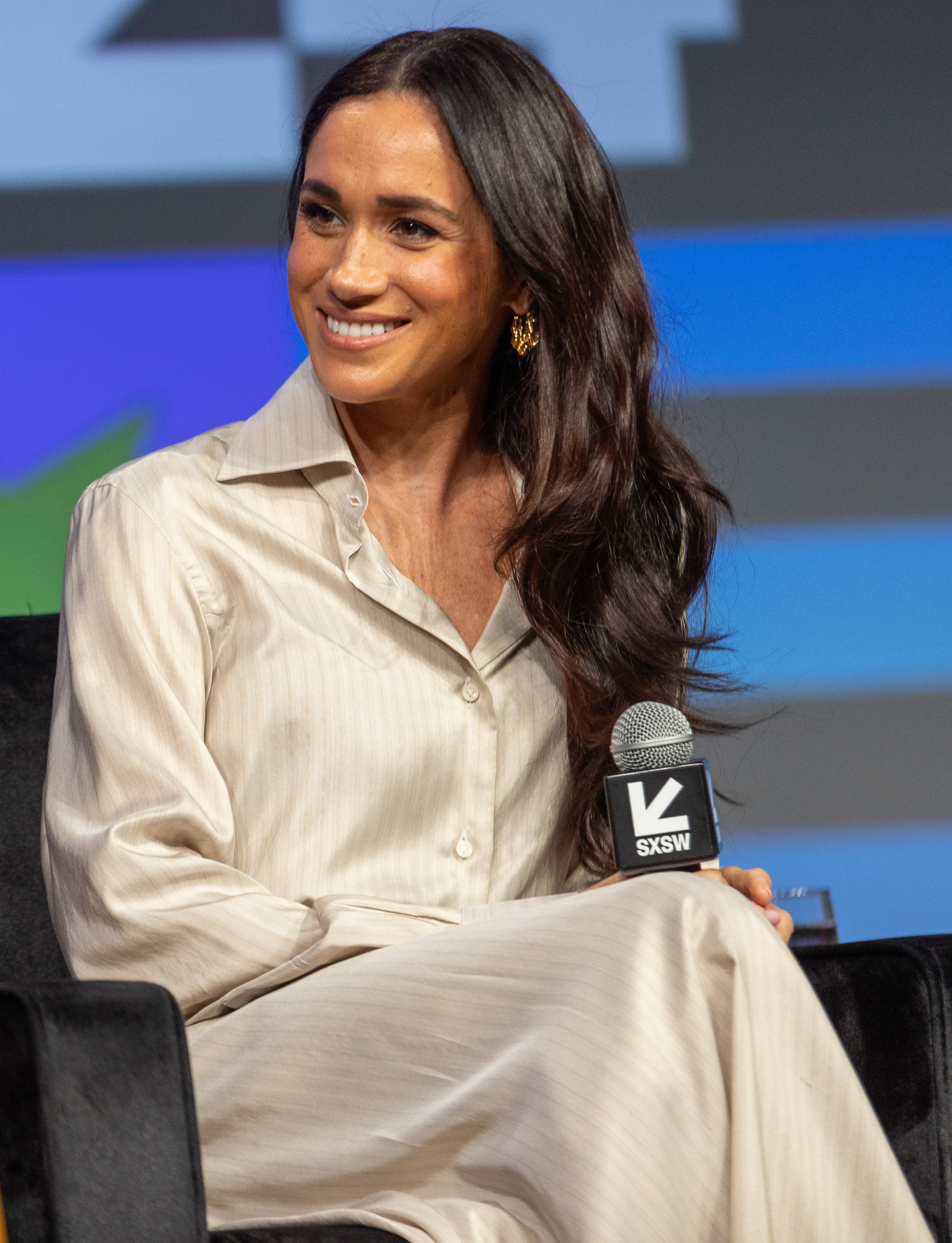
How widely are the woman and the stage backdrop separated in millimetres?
1001

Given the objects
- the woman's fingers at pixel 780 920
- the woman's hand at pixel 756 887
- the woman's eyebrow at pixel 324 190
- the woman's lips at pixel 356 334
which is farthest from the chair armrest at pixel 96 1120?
the woman's eyebrow at pixel 324 190

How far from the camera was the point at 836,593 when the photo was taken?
9.87 feet

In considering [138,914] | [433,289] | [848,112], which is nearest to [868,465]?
[848,112]

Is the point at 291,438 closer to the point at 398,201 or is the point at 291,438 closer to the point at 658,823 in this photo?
the point at 398,201

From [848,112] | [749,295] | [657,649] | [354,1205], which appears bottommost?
[354,1205]

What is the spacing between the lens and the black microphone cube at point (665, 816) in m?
1.36

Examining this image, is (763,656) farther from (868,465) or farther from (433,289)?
(433,289)

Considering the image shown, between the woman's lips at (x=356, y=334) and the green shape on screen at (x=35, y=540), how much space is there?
108 centimetres

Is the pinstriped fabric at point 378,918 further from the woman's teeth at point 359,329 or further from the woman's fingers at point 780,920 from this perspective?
the woman's fingers at point 780,920

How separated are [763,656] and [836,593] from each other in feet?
0.65

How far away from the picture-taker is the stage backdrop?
276 centimetres

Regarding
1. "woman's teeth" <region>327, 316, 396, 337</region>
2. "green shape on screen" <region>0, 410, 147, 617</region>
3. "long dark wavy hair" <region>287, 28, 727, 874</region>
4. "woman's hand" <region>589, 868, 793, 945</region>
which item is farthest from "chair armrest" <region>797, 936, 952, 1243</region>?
"green shape on screen" <region>0, 410, 147, 617</region>

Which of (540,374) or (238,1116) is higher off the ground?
(540,374)

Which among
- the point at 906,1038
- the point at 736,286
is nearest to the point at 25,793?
the point at 906,1038
